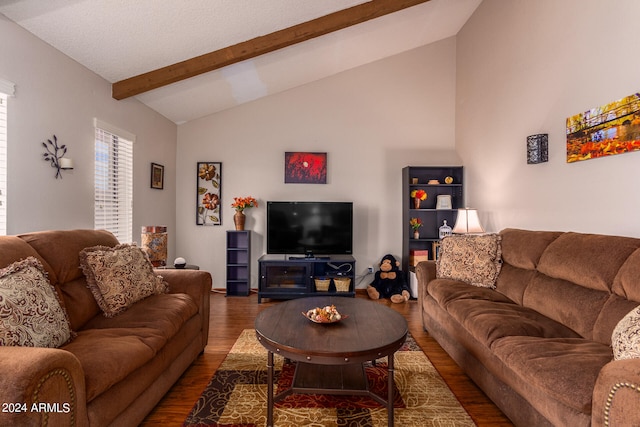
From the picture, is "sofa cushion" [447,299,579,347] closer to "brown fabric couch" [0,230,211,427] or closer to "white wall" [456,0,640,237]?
"white wall" [456,0,640,237]

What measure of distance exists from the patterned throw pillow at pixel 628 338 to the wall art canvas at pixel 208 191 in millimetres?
4458

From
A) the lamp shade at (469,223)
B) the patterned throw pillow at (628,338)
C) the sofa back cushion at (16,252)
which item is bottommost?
the patterned throw pillow at (628,338)

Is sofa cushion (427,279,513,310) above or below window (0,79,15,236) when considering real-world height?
below

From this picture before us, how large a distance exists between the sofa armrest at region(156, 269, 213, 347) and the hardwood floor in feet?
0.77

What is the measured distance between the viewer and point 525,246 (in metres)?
2.74

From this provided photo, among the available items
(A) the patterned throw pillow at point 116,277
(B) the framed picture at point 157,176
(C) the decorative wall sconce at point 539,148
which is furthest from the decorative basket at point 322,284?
(C) the decorative wall sconce at point 539,148

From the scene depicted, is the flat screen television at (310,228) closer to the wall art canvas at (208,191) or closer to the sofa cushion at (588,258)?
the wall art canvas at (208,191)

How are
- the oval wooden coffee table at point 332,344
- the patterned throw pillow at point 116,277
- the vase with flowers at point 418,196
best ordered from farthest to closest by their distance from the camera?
the vase with flowers at point 418,196 → the patterned throw pillow at point 116,277 → the oval wooden coffee table at point 332,344

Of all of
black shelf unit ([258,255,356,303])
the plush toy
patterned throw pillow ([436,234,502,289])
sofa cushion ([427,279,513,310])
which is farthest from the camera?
the plush toy

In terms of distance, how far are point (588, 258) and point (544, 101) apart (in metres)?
1.67

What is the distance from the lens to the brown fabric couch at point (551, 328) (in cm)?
133

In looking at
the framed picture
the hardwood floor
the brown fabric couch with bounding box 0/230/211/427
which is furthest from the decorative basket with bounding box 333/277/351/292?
the framed picture

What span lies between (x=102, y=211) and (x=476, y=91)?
4542 millimetres

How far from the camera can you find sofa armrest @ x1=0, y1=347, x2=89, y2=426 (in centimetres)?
108
